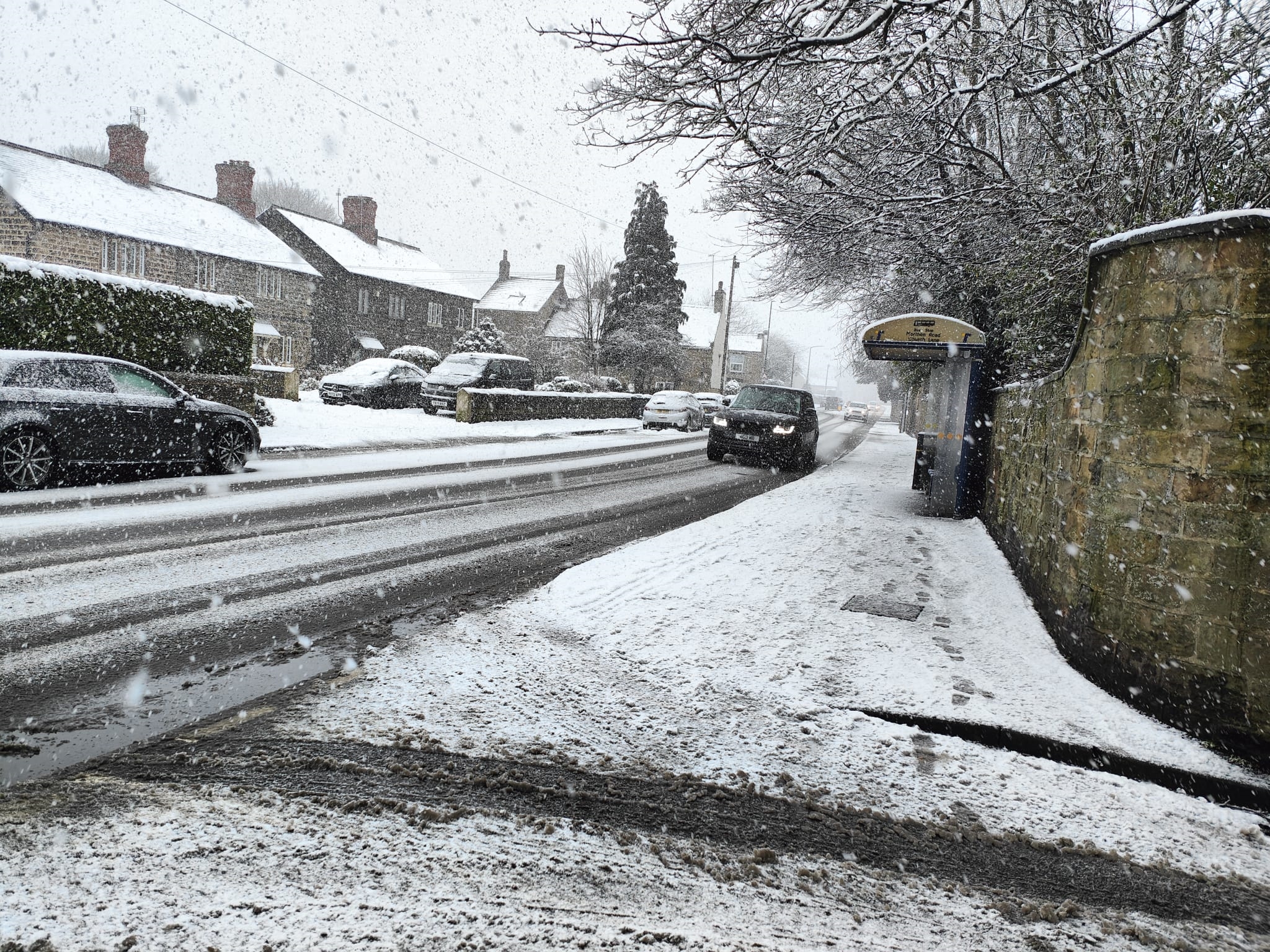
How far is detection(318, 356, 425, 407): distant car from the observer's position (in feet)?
81.6

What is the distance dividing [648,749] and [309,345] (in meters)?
46.2

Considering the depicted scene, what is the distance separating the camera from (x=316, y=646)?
4176mm

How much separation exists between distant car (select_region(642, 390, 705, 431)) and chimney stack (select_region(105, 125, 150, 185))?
92.9 feet

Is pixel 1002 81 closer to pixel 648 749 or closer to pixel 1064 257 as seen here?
pixel 1064 257

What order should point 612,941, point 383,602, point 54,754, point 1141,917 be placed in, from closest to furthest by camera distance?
point 612,941
point 1141,917
point 54,754
point 383,602

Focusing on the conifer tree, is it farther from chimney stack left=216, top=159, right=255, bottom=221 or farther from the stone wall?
the stone wall

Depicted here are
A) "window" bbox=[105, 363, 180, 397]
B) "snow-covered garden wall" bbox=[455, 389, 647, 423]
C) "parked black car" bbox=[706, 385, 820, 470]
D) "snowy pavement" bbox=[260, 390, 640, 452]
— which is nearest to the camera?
"window" bbox=[105, 363, 180, 397]

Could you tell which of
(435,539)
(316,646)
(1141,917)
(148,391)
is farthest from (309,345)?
(1141,917)

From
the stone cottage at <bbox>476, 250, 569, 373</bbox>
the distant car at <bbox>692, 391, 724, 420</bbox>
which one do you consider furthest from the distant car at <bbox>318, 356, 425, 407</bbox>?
the stone cottage at <bbox>476, 250, 569, 373</bbox>

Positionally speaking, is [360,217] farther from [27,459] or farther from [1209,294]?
[1209,294]

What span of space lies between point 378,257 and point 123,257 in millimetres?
19406

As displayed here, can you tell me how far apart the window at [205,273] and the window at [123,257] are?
248 centimetres

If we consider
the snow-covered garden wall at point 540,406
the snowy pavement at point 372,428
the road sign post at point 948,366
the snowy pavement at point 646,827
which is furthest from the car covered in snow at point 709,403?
the snowy pavement at point 646,827

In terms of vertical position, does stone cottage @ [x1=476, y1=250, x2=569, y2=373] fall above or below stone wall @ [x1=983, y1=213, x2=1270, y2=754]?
above
